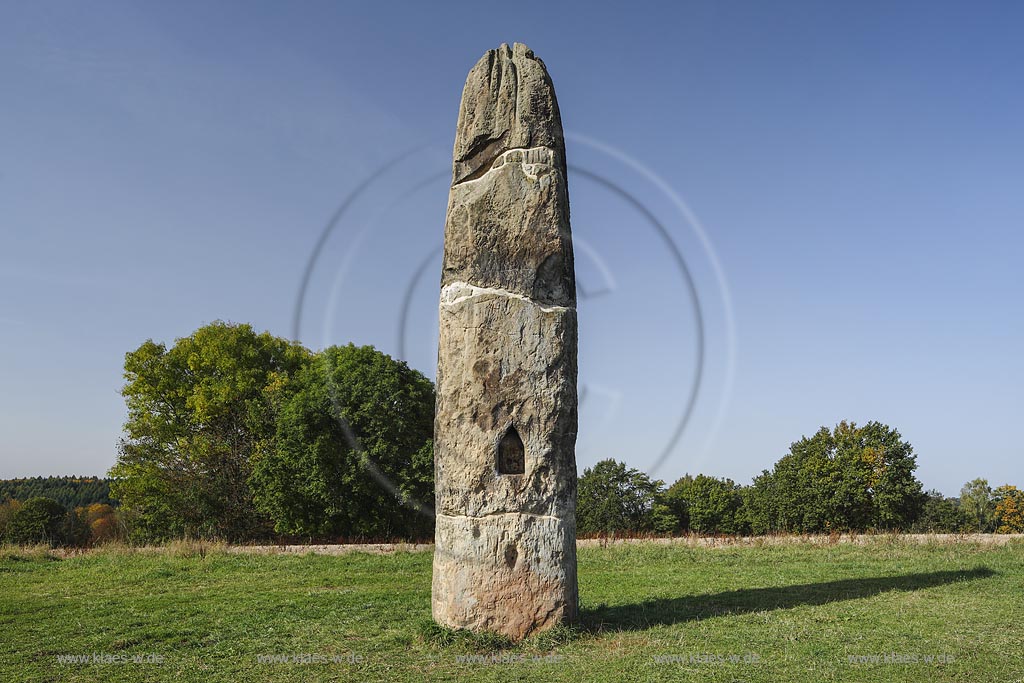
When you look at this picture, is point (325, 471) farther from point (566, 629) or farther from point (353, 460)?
point (566, 629)

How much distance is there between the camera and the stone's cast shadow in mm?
11414

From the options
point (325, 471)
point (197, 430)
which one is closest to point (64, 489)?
point (197, 430)

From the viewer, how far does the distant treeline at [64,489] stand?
179 feet

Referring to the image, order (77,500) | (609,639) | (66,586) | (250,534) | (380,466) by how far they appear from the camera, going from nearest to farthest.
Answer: (609,639), (66,586), (380,466), (250,534), (77,500)

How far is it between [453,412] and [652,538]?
13645mm

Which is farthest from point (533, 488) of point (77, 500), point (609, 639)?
point (77, 500)

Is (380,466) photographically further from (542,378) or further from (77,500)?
(77,500)

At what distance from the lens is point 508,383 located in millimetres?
10562

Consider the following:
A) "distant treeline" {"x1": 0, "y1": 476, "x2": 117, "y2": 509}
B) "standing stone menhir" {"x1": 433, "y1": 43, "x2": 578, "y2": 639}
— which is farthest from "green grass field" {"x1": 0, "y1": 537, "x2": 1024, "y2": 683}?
"distant treeline" {"x1": 0, "y1": 476, "x2": 117, "y2": 509}

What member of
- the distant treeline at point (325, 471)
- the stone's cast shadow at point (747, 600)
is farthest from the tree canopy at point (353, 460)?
the stone's cast shadow at point (747, 600)

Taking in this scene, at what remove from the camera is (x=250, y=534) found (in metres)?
34.1

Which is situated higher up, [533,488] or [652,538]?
[533,488]

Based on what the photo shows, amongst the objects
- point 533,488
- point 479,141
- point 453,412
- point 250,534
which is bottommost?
point 250,534

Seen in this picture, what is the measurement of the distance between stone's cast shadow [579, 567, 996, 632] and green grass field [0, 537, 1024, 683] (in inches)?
1.9
